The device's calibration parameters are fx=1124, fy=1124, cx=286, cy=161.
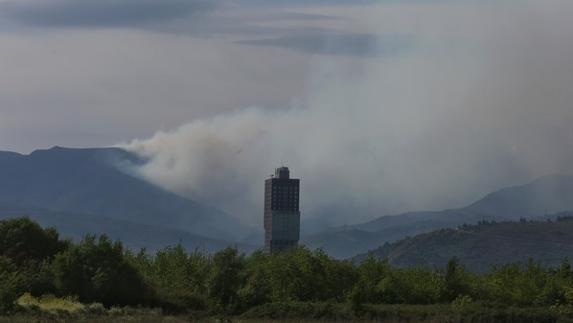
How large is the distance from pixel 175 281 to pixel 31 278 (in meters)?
15.5

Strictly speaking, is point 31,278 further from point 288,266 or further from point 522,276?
point 522,276

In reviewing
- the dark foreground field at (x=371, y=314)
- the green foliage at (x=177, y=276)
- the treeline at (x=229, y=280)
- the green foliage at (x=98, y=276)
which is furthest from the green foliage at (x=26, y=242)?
the dark foreground field at (x=371, y=314)

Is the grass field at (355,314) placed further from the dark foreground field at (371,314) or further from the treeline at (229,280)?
the treeline at (229,280)

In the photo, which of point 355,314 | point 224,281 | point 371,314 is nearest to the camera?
point 355,314

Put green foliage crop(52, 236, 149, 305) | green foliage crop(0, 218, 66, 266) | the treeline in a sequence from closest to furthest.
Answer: green foliage crop(52, 236, 149, 305), the treeline, green foliage crop(0, 218, 66, 266)

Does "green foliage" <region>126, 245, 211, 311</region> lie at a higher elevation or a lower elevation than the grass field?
higher

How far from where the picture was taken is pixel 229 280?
82.9m

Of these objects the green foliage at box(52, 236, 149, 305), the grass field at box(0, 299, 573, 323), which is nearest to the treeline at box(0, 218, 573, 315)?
the green foliage at box(52, 236, 149, 305)

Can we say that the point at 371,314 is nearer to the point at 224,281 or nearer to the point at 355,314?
the point at 355,314

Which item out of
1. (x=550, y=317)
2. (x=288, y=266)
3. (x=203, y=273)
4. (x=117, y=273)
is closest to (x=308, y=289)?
(x=288, y=266)

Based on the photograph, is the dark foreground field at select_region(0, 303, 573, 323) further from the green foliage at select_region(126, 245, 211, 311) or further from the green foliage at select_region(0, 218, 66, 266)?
the green foliage at select_region(0, 218, 66, 266)

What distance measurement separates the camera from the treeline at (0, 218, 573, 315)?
7675 cm

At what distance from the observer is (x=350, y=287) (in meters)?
90.5

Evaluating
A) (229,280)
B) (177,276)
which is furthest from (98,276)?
(177,276)
